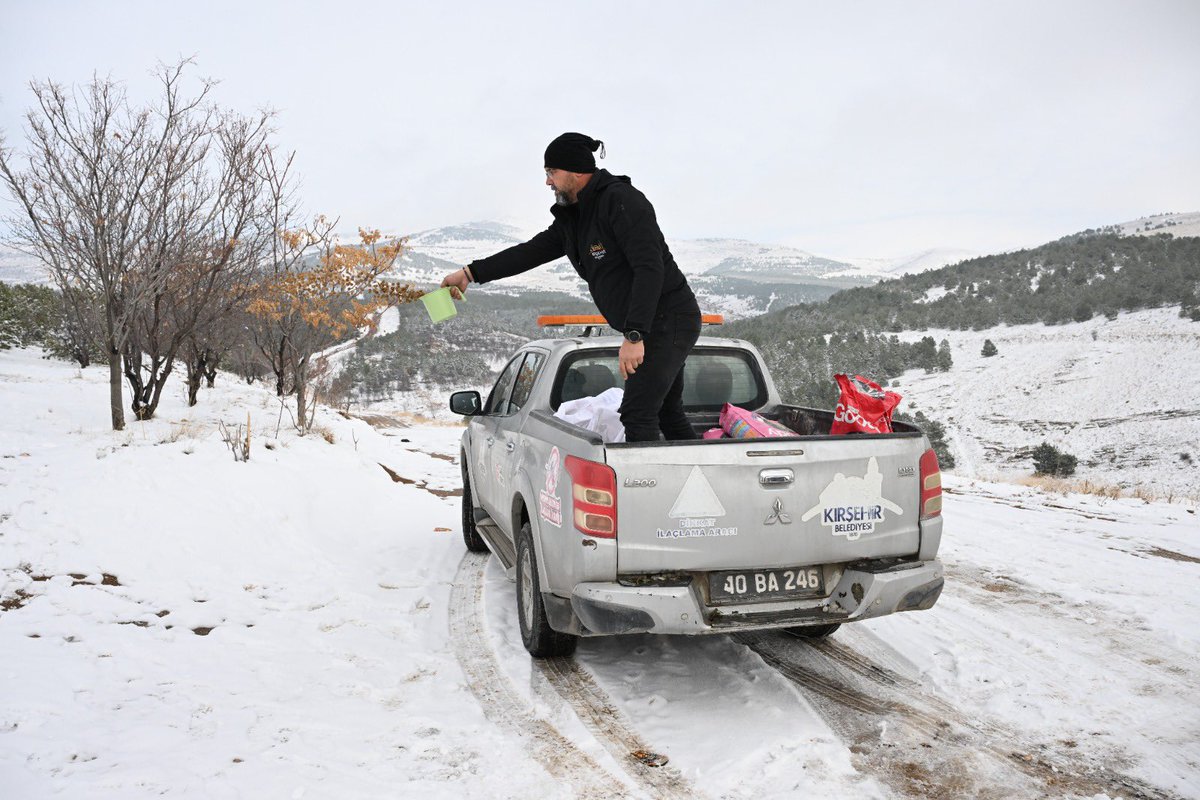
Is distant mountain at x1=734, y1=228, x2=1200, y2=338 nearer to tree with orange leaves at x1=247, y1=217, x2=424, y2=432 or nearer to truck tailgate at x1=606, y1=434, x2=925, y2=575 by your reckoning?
tree with orange leaves at x1=247, y1=217, x2=424, y2=432

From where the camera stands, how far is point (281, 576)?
5430mm

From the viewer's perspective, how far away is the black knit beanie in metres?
3.82

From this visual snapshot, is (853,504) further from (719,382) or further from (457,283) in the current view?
(457,283)

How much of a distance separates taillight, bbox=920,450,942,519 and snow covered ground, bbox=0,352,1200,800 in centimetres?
88

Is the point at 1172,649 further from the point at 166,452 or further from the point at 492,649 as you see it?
the point at 166,452

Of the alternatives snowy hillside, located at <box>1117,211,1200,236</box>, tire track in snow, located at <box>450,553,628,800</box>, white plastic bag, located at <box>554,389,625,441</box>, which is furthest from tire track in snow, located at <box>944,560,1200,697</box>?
snowy hillside, located at <box>1117,211,1200,236</box>

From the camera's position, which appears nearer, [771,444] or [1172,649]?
[771,444]

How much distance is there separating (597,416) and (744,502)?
144 cm

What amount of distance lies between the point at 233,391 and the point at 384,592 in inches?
695

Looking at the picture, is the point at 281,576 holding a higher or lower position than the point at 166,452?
lower

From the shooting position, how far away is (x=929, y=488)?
140 inches

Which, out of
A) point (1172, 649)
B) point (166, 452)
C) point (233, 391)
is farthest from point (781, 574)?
point (233, 391)

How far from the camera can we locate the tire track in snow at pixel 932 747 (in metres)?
2.75

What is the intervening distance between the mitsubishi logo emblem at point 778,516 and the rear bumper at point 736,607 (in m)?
0.38
